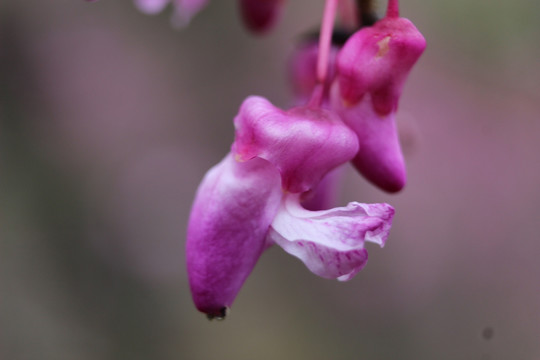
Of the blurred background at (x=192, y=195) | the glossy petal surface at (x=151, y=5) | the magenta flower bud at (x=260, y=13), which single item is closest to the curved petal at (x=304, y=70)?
the magenta flower bud at (x=260, y=13)

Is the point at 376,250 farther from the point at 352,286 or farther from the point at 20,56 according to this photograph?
the point at 20,56

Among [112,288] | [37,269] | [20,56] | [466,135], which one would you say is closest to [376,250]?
[466,135]

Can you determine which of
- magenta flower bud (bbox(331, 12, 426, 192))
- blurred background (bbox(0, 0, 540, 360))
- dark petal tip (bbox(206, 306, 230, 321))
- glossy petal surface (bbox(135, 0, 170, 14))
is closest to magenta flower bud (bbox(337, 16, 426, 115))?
magenta flower bud (bbox(331, 12, 426, 192))

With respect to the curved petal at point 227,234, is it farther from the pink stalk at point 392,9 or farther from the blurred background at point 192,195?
the blurred background at point 192,195

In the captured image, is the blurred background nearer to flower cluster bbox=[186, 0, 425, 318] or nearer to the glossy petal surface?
the glossy petal surface

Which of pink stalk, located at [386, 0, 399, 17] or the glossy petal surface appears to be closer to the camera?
pink stalk, located at [386, 0, 399, 17]
